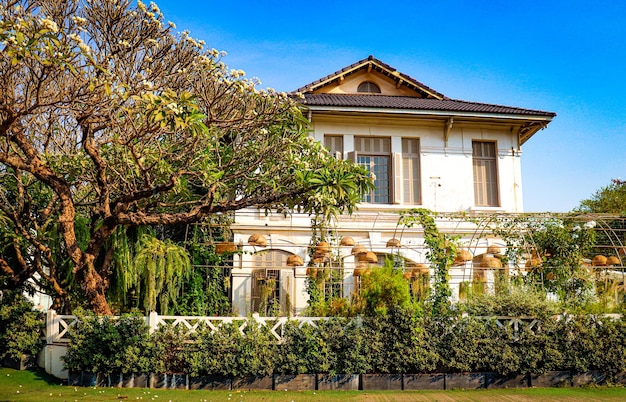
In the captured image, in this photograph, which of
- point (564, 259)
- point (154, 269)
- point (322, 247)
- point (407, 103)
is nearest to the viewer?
point (154, 269)

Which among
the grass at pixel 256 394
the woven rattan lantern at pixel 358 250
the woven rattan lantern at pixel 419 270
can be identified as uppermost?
the woven rattan lantern at pixel 358 250

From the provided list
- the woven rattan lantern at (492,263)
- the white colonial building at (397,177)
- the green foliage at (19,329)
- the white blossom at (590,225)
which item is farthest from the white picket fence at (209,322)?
the white colonial building at (397,177)

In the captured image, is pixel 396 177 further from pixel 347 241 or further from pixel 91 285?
pixel 91 285

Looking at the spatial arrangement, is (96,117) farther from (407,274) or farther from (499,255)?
(499,255)

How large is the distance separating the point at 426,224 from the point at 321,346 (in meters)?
3.78

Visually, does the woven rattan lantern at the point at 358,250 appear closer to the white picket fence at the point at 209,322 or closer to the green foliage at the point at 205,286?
the green foliage at the point at 205,286

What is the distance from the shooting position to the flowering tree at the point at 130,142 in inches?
376

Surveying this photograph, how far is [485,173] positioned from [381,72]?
457 centimetres

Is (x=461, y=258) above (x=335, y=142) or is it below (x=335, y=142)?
below

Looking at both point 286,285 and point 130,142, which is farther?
point 286,285

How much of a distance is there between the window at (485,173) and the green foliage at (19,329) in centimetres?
1188

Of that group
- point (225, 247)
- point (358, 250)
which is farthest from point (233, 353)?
point (358, 250)

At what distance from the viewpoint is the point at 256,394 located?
10727 mm

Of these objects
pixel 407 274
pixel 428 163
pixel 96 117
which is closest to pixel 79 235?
pixel 96 117
